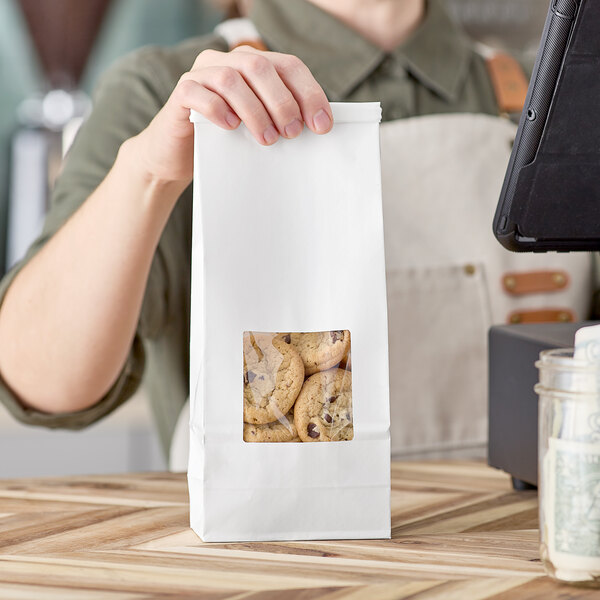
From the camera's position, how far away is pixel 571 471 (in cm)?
52

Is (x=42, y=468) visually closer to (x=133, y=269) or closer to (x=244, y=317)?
(x=133, y=269)

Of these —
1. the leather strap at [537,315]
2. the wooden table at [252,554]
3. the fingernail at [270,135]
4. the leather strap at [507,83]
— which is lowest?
the wooden table at [252,554]

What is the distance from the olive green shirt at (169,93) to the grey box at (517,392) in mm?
400

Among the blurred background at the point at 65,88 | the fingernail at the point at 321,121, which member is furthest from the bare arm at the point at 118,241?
the blurred background at the point at 65,88

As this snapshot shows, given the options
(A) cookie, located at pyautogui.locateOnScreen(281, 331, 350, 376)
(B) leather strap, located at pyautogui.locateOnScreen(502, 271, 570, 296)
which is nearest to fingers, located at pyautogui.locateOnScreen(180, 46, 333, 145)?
(A) cookie, located at pyautogui.locateOnScreen(281, 331, 350, 376)

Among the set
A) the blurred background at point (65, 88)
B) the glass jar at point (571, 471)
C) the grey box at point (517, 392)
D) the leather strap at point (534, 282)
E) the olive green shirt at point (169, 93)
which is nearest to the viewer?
the glass jar at point (571, 471)

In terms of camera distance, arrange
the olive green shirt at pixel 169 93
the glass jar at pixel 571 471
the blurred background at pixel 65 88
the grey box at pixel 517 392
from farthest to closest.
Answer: the blurred background at pixel 65 88, the olive green shirt at pixel 169 93, the grey box at pixel 517 392, the glass jar at pixel 571 471

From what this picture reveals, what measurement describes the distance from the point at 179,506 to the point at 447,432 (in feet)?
1.56

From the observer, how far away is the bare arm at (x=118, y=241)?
24.1 inches

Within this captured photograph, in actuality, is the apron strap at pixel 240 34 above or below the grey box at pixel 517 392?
above

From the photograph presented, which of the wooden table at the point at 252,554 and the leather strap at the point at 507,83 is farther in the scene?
the leather strap at the point at 507,83

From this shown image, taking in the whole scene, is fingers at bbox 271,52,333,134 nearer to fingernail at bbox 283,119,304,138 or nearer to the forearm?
fingernail at bbox 283,119,304,138

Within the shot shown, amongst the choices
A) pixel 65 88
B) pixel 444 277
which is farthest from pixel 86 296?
pixel 65 88

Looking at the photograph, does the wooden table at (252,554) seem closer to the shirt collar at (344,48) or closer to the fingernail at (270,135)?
the fingernail at (270,135)
